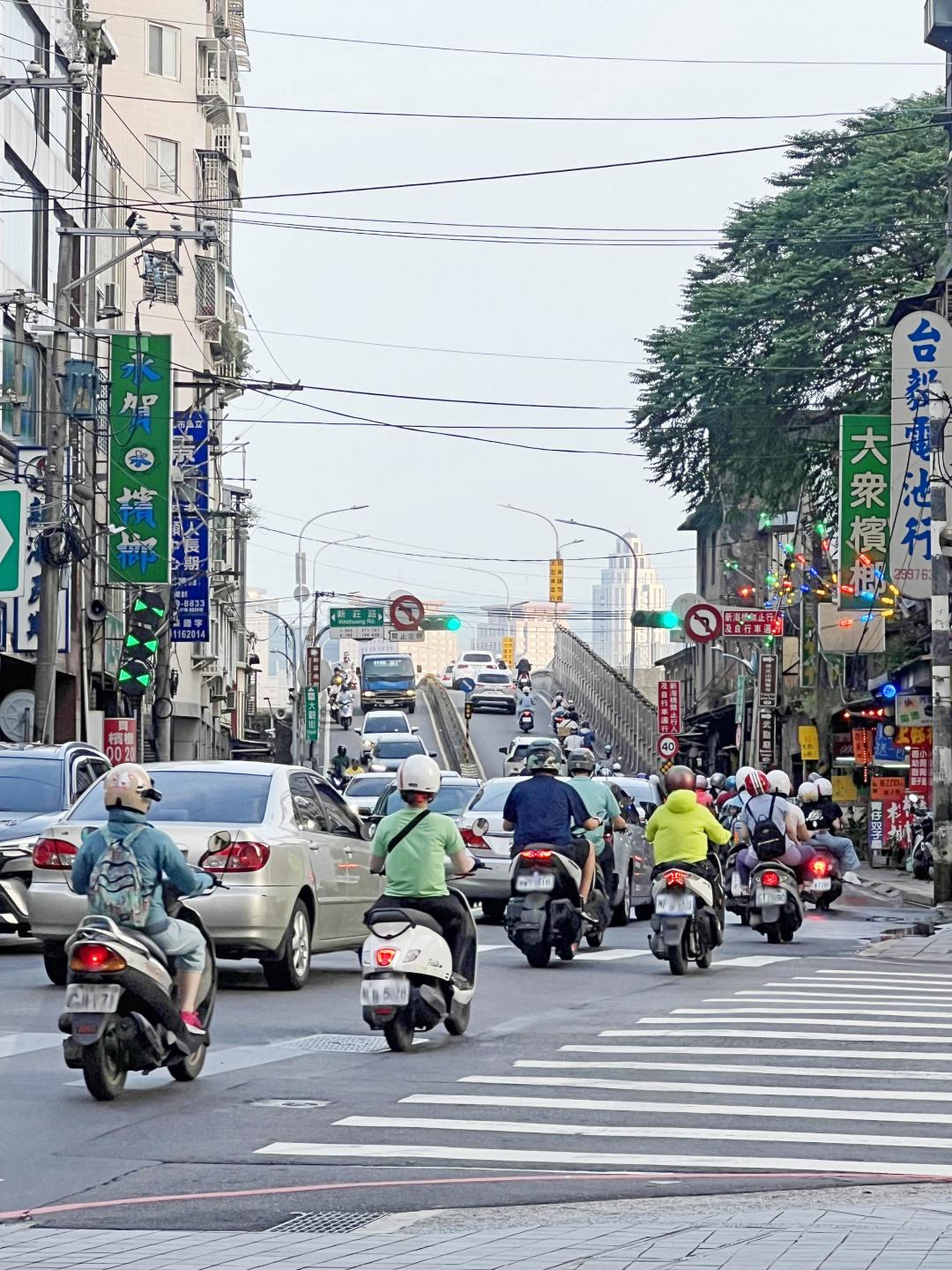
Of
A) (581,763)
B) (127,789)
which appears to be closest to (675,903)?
(581,763)

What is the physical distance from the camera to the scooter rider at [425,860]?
12539mm

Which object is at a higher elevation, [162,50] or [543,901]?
[162,50]

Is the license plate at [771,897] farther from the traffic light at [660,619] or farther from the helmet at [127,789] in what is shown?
the traffic light at [660,619]

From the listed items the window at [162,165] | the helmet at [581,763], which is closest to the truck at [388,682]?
the window at [162,165]

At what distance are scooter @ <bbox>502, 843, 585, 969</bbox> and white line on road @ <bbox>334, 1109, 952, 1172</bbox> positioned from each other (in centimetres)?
764

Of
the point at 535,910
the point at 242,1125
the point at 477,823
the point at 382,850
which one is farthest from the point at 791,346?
the point at 242,1125

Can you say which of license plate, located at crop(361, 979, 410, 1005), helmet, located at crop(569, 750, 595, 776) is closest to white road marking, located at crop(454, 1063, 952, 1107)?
license plate, located at crop(361, 979, 410, 1005)

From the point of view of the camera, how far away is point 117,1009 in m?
10.1

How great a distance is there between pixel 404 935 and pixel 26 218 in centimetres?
3051

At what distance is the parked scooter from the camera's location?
32.9 feet

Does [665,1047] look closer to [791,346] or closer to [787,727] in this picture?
[791,346]

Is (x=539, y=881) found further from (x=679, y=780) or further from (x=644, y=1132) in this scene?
(x=644, y=1132)

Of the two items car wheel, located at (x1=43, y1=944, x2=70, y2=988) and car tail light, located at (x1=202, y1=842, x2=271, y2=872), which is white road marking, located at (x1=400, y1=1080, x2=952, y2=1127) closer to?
car tail light, located at (x1=202, y1=842, x2=271, y2=872)

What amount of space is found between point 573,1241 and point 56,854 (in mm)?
9086
